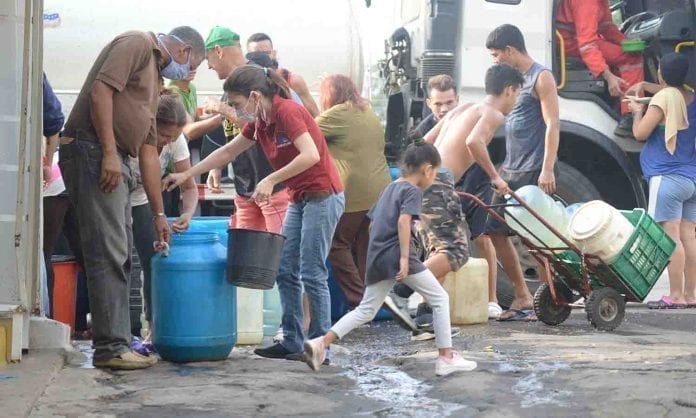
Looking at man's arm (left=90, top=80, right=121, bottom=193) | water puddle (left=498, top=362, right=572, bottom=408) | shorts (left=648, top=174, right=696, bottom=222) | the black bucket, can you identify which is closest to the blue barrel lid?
the black bucket

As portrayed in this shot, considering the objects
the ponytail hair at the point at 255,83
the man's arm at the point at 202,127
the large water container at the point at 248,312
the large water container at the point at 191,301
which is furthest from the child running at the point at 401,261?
the man's arm at the point at 202,127

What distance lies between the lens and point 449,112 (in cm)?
882

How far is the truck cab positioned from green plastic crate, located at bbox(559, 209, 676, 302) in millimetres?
1078

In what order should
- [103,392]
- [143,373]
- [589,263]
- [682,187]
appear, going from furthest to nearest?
[682,187]
[589,263]
[143,373]
[103,392]

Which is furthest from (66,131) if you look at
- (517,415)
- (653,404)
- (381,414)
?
(653,404)

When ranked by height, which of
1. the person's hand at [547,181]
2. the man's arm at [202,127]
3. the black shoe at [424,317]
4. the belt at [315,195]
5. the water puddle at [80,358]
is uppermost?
the man's arm at [202,127]

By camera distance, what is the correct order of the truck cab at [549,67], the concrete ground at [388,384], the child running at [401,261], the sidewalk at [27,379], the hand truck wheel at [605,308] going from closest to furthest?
the sidewalk at [27,379], the concrete ground at [388,384], the child running at [401,261], the hand truck wheel at [605,308], the truck cab at [549,67]

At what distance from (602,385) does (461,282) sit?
2.81 metres

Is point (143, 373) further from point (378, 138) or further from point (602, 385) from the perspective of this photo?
point (378, 138)

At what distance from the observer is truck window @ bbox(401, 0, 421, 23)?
9.66 meters

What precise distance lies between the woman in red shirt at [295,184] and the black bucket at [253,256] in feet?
0.63

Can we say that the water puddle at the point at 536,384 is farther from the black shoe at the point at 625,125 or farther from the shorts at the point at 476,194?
the black shoe at the point at 625,125

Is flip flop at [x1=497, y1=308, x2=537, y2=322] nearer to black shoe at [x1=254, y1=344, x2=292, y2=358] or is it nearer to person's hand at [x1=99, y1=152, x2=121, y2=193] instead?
black shoe at [x1=254, y1=344, x2=292, y2=358]

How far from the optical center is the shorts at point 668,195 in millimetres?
9758
